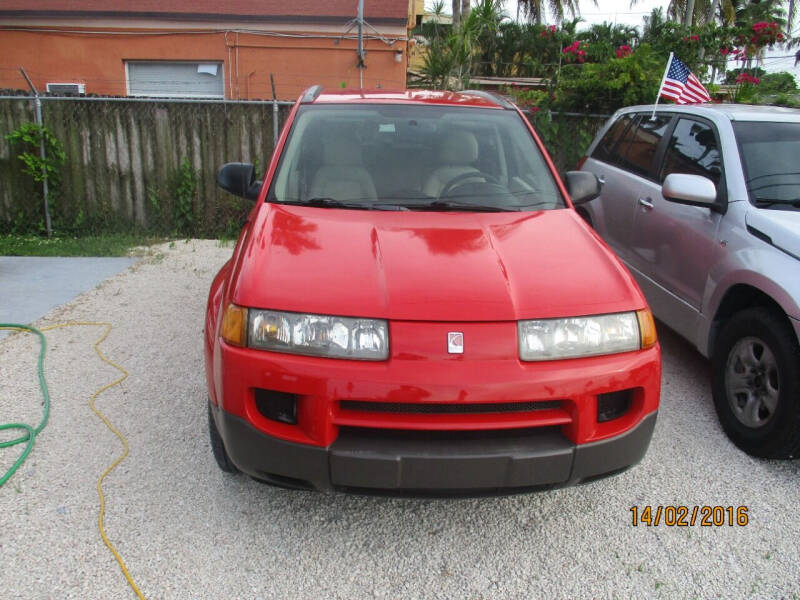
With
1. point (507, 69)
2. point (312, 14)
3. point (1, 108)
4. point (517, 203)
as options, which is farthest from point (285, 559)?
point (507, 69)

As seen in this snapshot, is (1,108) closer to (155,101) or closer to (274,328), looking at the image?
(155,101)

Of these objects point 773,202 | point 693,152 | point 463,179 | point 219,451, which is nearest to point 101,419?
point 219,451

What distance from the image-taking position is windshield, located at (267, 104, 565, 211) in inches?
131

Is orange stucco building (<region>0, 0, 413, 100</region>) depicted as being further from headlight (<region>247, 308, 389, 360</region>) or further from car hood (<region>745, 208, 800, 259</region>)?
headlight (<region>247, 308, 389, 360</region>)

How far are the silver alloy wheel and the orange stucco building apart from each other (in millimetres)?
11423

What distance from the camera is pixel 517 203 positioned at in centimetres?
334

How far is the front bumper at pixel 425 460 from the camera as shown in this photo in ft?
7.27

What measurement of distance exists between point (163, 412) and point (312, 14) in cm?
1158

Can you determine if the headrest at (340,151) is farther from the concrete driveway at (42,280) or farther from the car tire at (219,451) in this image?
the concrete driveway at (42,280)

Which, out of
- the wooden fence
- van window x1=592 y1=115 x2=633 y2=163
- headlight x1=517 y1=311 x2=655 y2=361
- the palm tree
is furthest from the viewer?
the palm tree

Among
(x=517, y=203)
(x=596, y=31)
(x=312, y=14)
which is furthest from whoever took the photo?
(x=596, y=31)

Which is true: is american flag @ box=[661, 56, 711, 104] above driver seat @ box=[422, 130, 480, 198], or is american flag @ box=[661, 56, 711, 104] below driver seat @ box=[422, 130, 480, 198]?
above

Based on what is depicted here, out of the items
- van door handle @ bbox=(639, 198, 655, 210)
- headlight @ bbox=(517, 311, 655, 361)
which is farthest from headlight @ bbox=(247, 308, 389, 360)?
van door handle @ bbox=(639, 198, 655, 210)

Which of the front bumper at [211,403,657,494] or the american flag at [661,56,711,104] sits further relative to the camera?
the american flag at [661,56,711,104]
